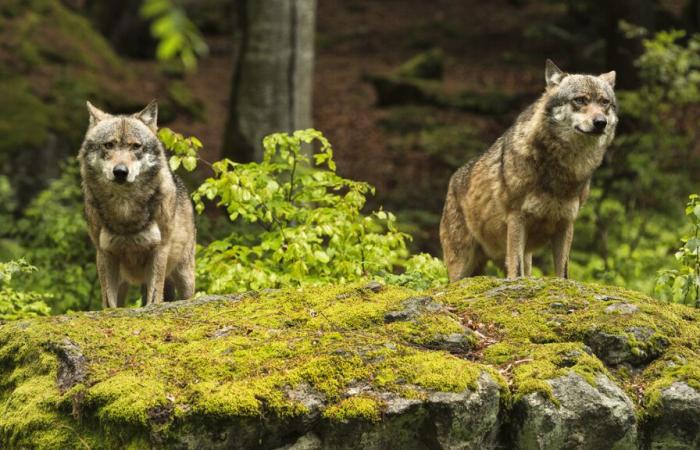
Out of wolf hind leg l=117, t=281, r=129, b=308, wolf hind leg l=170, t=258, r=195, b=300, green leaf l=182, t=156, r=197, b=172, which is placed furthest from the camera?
wolf hind leg l=170, t=258, r=195, b=300

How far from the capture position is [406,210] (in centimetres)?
1645

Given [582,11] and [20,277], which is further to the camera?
[582,11]

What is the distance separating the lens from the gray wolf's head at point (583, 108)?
794 cm

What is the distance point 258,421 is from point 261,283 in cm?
279

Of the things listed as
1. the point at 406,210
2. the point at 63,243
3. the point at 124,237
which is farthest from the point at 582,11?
the point at 124,237

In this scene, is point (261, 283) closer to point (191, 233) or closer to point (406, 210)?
point (191, 233)

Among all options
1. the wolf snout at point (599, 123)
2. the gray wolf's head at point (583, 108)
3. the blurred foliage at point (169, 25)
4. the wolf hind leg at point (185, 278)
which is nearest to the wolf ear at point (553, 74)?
the gray wolf's head at point (583, 108)

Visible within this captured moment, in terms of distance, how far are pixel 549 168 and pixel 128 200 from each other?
341 cm

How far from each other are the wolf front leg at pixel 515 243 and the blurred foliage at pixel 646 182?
8.74ft

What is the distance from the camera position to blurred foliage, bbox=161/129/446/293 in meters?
7.83

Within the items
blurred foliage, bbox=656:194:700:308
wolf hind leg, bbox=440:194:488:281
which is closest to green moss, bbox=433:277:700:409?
blurred foliage, bbox=656:194:700:308

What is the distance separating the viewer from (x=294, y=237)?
309 inches

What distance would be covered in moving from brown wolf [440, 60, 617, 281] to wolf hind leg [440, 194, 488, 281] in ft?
1.14

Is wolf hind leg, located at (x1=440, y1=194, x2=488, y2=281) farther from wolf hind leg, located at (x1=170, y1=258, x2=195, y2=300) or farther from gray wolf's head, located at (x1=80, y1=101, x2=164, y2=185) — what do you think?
gray wolf's head, located at (x1=80, y1=101, x2=164, y2=185)
